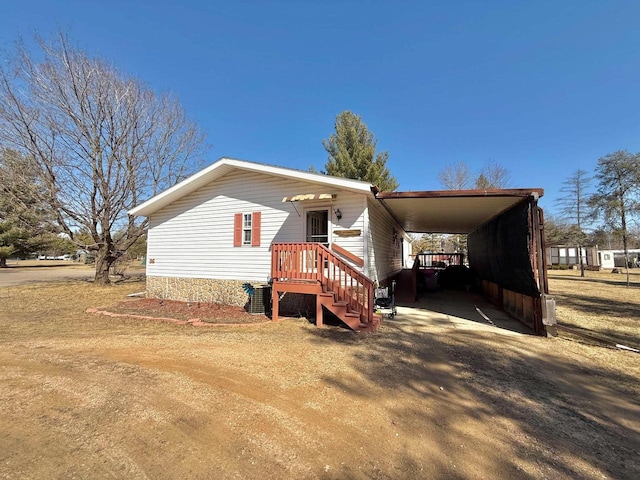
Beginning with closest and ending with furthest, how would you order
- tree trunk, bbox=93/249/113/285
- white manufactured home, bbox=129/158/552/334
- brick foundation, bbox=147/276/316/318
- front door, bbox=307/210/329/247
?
1. white manufactured home, bbox=129/158/552/334
2. brick foundation, bbox=147/276/316/318
3. front door, bbox=307/210/329/247
4. tree trunk, bbox=93/249/113/285

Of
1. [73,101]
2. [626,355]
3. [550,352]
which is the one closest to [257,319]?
[550,352]

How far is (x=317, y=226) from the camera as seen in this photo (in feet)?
30.5

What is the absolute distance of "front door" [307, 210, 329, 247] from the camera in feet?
28.2

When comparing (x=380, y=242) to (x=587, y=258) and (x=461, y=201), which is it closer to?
(x=461, y=201)

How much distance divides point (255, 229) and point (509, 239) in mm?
6980

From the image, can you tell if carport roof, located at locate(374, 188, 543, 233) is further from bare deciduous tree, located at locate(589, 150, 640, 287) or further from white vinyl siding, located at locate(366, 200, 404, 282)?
bare deciduous tree, located at locate(589, 150, 640, 287)

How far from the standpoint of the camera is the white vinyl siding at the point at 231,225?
26.4 feet

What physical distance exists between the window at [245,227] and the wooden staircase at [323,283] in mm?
2072

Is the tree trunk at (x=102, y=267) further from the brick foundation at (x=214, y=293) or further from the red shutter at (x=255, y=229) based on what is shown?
the red shutter at (x=255, y=229)

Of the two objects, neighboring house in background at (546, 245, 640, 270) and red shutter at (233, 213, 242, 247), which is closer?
red shutter at (233, 213, 242, 247)

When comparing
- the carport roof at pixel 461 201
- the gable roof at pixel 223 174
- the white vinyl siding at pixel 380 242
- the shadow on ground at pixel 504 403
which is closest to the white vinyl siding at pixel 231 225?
the gable roof at pixel 223 174

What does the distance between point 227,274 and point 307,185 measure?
12.9 ft

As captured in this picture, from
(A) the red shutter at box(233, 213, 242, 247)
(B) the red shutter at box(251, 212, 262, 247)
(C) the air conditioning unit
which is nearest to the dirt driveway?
(A) the red shutter at box(233, 213, 242, 247)

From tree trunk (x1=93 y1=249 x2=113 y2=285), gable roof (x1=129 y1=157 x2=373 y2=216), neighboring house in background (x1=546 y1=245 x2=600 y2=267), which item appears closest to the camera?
gable roof (x1=129 y1=157 x2=373 y2=216)
